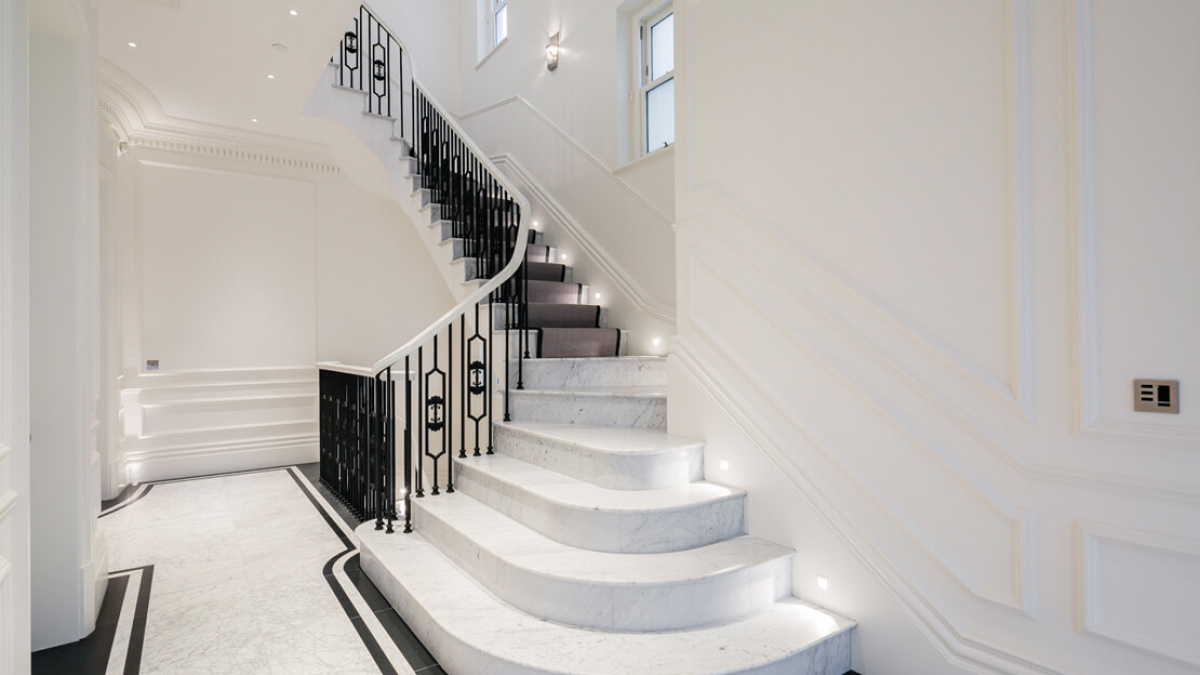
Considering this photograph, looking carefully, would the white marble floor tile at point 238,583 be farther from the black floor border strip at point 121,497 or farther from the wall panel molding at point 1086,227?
the wall panel molding at point 1086,227

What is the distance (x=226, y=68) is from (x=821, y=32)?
3.87 m

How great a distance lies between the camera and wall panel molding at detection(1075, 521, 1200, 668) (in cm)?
146

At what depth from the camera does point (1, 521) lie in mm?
1360

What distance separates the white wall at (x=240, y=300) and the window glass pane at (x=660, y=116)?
3.15 meters

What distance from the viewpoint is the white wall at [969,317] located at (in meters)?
1.50

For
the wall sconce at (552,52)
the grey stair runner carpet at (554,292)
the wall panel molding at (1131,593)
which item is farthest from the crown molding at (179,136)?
the wall panel molding at (1131,593)

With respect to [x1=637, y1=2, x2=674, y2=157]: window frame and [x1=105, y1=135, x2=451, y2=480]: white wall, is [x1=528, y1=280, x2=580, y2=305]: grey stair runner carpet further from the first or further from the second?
[x1=105, y1=135, x2=451, y2=480]: white wall

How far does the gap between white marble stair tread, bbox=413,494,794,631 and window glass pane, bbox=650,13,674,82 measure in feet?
12.0

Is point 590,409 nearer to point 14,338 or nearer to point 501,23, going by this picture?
point 14,338

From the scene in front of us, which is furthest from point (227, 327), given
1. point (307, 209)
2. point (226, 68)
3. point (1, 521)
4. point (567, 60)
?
point (1, 521)

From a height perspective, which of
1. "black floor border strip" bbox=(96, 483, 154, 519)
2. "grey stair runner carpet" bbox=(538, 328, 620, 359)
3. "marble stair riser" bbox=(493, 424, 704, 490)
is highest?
"grey stair runner carpet" bbox=(538, 328, 620, 359)

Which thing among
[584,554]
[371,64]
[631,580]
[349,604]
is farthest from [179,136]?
[631,580]

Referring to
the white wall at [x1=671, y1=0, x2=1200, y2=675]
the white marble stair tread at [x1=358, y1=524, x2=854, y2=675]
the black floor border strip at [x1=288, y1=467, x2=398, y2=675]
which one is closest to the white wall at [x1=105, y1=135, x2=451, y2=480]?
the black floor border strip at [x1=288, y1=467, x2=398, y2=675]

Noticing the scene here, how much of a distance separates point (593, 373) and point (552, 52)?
3573mm
